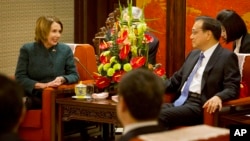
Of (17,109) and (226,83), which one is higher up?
(17,109)

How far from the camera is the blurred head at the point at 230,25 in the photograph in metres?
5.09

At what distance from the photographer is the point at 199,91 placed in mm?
4457

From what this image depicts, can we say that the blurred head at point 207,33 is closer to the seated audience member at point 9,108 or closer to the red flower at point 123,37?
the red flower at point 123,37

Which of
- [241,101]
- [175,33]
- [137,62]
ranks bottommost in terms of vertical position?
[241,101]

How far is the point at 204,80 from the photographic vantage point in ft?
14.6

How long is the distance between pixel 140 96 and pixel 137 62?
2306 millimetres

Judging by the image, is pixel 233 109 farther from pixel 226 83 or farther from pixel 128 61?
pixel 128 61

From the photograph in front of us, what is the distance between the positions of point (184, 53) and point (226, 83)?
192cm

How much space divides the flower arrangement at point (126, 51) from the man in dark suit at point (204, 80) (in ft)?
0.89

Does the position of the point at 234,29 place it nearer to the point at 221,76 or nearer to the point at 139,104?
the point at 221,76

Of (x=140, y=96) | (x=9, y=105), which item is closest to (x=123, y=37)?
(x=140, y=96)

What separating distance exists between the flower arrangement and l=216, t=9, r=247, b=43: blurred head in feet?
2.71

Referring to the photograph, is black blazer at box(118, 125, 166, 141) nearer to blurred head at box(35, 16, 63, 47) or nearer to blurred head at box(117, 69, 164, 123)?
blurred head at box(117, 69, 164, 123)

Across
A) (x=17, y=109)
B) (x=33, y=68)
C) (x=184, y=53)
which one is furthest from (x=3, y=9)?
(x=17, y=109)
